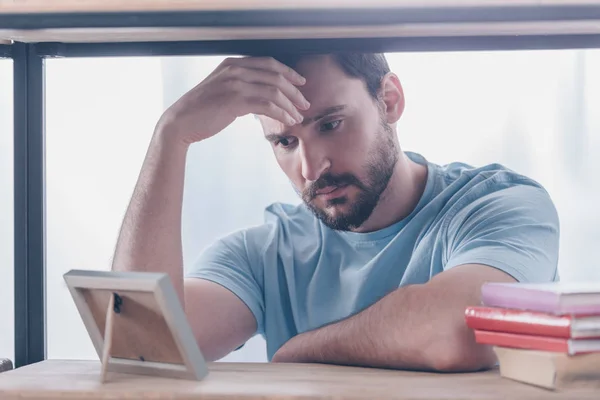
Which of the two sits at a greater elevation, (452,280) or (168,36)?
(168,36)

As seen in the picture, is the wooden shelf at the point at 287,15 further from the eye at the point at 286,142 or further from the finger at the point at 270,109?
the eye at the point at 286,142

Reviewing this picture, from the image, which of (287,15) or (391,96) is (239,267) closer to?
(391,96)

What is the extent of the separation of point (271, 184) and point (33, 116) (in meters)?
1.36

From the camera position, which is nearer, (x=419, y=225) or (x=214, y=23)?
(x=214, y=23)

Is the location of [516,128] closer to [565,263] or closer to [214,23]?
[565,263]

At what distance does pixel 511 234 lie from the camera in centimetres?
129

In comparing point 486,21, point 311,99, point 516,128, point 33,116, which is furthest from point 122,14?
point 516,128

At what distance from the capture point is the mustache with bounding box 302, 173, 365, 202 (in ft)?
5.65

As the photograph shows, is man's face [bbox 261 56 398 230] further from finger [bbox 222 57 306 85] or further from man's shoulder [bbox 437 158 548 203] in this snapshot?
finger [bbox 222 57 306 85]

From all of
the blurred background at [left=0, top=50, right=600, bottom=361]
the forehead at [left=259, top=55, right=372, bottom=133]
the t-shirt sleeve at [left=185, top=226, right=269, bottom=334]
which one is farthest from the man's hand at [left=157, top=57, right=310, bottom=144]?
the blurred background at [left=0, top=50, right=600, bottom=361]

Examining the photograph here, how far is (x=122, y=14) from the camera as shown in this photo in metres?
0.89

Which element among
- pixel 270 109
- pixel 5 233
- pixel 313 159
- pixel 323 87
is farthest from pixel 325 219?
pixel 5 233

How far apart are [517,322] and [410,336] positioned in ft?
0.63

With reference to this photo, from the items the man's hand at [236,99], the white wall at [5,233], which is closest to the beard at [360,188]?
the man's hand at [236,99]
